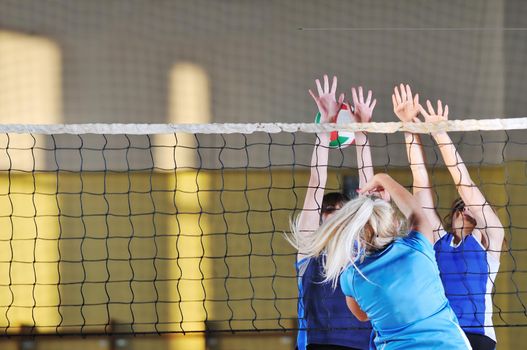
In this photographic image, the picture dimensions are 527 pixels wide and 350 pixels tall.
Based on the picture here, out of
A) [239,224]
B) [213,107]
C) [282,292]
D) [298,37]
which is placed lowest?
[282,292]

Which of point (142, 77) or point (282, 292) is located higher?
point (142, 77)

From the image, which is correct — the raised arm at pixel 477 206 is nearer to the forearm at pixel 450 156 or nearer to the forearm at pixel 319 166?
the forearm at pixel 450 156

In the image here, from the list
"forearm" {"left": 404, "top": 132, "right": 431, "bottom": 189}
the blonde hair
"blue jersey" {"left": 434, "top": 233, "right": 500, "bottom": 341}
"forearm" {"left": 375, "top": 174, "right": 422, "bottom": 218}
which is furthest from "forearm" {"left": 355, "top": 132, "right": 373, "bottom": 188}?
the blonde hair

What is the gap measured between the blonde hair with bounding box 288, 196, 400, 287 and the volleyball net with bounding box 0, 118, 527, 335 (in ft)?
11.5

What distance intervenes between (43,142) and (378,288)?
4283mm

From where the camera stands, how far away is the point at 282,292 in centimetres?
653

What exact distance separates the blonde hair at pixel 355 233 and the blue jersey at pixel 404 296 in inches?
1.4

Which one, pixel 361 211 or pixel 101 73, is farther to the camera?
pixel 101 73

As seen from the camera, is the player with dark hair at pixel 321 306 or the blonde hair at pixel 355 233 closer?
the blonde hair at pixel 355 233

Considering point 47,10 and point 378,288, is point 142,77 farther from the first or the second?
point 378,288

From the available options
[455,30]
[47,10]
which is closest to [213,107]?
[47,10]

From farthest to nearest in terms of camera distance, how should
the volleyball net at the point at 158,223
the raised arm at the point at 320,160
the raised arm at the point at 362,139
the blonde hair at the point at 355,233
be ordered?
the volleyball net at the point at 158,223 < the raised arm at the point at 362,139 < the raised arm at the point at 320,160 < the blonde hair at the point at 355,233

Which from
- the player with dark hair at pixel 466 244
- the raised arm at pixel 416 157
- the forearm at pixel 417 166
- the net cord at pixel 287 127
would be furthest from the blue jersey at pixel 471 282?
the net cord at pixel 287 127

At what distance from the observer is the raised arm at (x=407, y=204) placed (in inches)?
117
